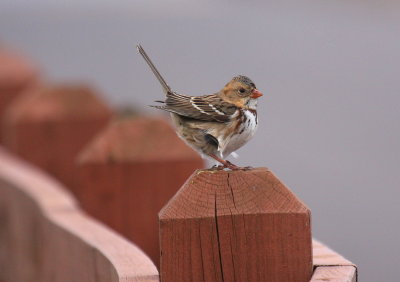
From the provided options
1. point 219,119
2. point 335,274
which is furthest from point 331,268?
point 219,119

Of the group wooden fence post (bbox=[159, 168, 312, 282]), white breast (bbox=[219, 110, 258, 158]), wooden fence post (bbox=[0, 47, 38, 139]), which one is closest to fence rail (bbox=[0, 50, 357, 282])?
wooden fence post (bbox=[159, 168, 312, 282])

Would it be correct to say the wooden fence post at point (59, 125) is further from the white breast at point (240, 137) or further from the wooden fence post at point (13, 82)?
the wooden fence post at point (13, 82)

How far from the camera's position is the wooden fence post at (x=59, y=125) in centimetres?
686

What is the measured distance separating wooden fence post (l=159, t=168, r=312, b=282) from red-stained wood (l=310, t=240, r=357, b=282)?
2.7 inches

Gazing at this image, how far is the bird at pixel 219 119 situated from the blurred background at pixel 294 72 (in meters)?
2.47

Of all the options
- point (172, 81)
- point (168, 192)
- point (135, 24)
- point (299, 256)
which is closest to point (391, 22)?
point (172, 81)

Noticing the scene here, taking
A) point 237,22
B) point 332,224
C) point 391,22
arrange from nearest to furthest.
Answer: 1. point 332,224
2. point 391,22
3. point 237,22

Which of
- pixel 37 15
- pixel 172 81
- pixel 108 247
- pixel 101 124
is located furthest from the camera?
pixel 37 15

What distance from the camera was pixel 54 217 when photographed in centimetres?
507

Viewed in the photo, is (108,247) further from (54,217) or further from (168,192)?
(168,192)

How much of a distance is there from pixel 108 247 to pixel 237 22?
25.7 meters

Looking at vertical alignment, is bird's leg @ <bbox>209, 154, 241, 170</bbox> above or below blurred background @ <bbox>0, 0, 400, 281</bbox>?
below

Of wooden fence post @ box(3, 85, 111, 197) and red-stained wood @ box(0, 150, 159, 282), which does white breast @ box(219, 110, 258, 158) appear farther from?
wooden fence post @ box(3, 85, 111, 197)

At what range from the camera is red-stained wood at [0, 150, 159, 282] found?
4133 millimetres
